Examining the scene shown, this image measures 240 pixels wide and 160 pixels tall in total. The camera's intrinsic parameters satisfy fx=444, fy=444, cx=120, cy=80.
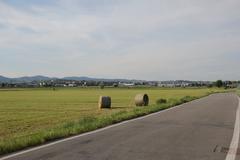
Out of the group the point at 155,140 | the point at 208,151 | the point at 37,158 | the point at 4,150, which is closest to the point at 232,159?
the point at 208,151

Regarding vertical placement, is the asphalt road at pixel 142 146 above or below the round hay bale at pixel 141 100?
below

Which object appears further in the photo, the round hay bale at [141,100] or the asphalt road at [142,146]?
the round hay bale at [141,100]

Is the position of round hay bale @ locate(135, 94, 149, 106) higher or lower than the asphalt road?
higher

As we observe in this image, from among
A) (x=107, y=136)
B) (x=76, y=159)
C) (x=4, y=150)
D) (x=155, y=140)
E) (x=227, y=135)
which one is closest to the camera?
(x=76, y=159)

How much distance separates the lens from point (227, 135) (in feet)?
46.2

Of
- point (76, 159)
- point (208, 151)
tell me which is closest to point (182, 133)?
point (208, 151)

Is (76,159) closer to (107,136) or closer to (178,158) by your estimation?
(178,158)

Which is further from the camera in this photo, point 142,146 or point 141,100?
point 141,100

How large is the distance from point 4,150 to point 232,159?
5.07 metres

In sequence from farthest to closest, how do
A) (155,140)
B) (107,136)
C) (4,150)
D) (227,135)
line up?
A: (227,135) < (107,136) < (155,140) < (4,150)

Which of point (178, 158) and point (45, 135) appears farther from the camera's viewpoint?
point (45, 135)

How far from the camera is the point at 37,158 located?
906cm

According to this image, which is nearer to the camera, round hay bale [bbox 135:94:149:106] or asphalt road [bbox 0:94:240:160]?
asphalt road [bbox 0:94:240:160]

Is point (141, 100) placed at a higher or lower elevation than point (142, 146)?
higher
